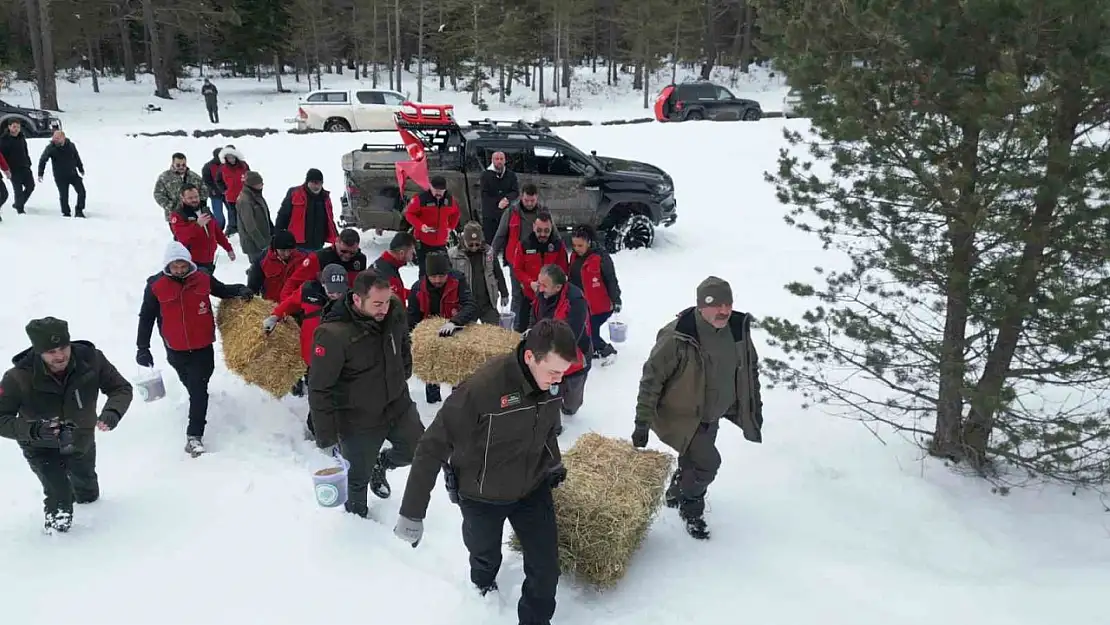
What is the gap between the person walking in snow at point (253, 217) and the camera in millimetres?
9109

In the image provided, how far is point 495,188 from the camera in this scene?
1039cm

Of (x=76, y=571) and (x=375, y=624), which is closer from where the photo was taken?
(x=375, y=624)

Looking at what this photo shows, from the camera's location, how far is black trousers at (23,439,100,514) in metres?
4.64

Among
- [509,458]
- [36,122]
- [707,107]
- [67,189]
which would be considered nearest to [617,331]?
[509,458]

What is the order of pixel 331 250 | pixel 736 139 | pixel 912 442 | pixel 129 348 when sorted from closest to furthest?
pixel 912 442 < pixel 331 250 < pixel 129 348 < pixel 736 139

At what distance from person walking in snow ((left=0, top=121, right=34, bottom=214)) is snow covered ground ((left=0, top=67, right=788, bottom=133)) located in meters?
14.2

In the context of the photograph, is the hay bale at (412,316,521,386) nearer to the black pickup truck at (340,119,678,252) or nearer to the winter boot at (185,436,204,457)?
the winter boot at (185,436,204,457)

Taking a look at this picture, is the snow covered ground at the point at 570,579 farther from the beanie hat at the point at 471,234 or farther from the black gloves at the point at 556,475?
the beanie hat at the point at 471,234

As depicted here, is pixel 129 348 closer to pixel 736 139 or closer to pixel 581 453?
pixel 581 453

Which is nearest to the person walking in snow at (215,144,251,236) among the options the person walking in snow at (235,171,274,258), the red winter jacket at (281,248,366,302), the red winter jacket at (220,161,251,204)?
the red winter jacket at (220,161,251,204)

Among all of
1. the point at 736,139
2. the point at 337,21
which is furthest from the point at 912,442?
the point at 337,21

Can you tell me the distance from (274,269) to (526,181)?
550cm

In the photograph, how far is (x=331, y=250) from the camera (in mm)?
6473

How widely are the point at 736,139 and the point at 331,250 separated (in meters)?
15.7
